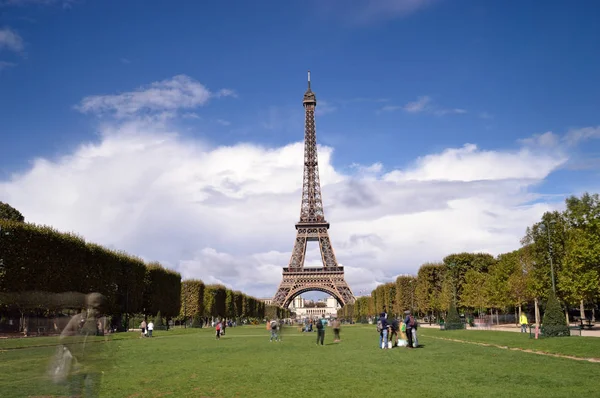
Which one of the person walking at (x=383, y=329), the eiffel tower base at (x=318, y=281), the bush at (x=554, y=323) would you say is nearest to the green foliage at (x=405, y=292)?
the eiffel tower base at (x=318, y=281)

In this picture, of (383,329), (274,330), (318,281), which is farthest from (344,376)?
(318,281)

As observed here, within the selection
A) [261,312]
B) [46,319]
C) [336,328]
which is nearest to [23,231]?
[336,328]

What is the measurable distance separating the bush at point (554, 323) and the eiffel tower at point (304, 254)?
85.8 meters

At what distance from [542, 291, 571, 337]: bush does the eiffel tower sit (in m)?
85.8

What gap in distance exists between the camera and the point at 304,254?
128875 millimetres

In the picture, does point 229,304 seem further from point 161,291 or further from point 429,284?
point 429,284

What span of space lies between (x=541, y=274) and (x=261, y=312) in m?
104

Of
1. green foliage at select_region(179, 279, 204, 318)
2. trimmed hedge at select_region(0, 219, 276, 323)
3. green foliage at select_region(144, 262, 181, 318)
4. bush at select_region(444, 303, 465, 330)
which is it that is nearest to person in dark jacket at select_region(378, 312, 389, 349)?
trimmed hedge at select_region(0, 219, 276, 323)

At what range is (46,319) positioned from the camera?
641 cm

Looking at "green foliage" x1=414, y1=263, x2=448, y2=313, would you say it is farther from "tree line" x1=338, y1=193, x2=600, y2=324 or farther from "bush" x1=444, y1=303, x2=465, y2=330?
"bush" x1=444, y1=303, x2=465, y2=330

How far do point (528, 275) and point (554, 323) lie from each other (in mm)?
32915

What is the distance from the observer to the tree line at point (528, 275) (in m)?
49.2

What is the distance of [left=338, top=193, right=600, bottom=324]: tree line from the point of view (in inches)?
1937

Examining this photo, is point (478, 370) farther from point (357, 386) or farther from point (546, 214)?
point (546, 214)
